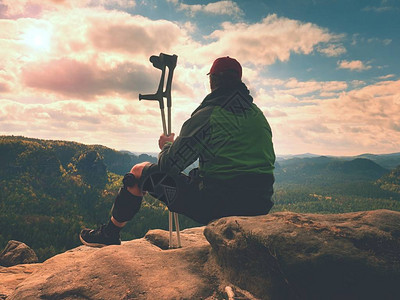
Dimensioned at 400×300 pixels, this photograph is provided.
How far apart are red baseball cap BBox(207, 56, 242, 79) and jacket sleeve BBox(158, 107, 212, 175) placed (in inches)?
37.7

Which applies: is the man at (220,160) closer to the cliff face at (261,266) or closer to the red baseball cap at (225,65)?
the red baseball cap at (225,65)

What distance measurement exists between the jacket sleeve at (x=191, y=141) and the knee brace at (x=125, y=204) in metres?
1.49

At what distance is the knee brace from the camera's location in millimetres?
5652

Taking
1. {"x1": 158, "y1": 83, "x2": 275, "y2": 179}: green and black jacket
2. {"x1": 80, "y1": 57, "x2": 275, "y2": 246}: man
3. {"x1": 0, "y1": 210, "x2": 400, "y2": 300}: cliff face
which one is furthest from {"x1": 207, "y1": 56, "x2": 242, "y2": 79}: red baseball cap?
{"x1": 0, "y1": 210, "x2": 400, "y2": 300}: cliff face

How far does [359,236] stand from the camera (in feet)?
13.1

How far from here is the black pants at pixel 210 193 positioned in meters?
4.66

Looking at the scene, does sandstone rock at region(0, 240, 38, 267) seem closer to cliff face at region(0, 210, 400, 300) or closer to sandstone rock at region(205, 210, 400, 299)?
cliff face at region(0, 210, 400, 300)


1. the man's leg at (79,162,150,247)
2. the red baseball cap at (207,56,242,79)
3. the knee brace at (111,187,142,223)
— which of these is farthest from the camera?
the knee brace at (111,187,142,223)

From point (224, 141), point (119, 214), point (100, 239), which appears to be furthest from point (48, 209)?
point (224, 141)

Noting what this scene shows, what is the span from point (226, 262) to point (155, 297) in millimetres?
1399

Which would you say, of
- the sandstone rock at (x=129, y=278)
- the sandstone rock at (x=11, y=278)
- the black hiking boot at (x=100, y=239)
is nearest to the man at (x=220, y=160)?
the sandstone rock at (x=129, y=278)

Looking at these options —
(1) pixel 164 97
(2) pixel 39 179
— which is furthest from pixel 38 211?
(1) pixel 164 97

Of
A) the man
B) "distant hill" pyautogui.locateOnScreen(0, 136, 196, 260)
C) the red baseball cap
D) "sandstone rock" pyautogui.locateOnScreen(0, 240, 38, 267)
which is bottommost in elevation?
"distant hill" pyautogui.locateOnScreen(0, 136, 196, 260)

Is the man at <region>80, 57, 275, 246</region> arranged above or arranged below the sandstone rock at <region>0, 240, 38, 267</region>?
above
